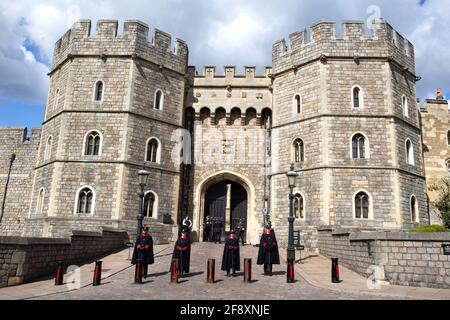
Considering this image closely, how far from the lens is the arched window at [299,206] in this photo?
1823 centimetres

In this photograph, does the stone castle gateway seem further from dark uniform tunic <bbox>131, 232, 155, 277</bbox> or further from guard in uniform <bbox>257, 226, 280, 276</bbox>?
dark uniform tunic <bbox>131, 232, 155, 277</bbox>

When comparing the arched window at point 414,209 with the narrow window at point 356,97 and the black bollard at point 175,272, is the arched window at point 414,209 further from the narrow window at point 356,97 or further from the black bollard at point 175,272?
the black bollard at point 175,272

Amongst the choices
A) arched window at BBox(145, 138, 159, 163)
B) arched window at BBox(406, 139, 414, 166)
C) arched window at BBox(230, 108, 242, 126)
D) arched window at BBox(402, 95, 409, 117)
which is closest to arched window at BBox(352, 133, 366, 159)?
arched window at BBox(406, 139, 414, 166)

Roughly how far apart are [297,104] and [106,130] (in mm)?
10100

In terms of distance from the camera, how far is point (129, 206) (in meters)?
18.2

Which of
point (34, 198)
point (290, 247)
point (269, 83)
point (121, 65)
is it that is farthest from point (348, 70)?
point (34, 198)

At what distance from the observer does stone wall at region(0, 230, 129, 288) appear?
10023 mm

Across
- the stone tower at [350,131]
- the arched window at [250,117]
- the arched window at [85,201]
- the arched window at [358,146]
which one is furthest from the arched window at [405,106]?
the arched window at [85,201]

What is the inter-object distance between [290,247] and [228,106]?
37.7ft

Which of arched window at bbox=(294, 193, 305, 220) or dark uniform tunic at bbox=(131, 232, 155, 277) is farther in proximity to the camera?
arched window at bbox=(294, 193, 305, 220)

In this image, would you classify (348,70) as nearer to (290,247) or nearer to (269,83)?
(269,83)

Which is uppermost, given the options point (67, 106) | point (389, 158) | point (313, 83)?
point (313, 83)

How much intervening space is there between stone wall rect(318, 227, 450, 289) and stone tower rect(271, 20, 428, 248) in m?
5.18

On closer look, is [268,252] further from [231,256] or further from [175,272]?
[175,272]
